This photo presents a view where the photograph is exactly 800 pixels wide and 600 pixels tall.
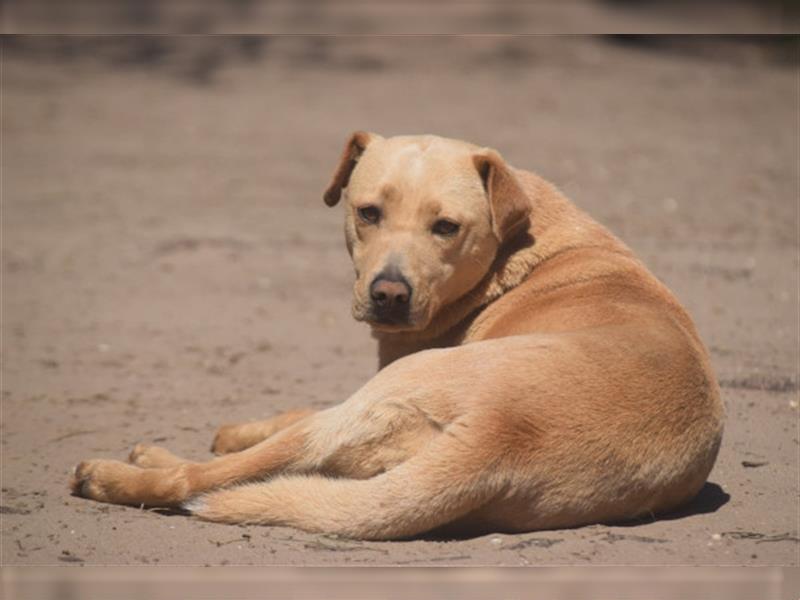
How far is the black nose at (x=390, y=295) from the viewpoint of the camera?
3791mm

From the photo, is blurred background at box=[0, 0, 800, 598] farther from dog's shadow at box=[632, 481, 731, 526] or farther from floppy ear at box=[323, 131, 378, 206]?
floppy ear at box=[323, 131, 378, 206]

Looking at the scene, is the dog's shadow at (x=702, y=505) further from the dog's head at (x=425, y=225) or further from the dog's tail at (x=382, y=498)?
the dog's head at (x=425, y=225)

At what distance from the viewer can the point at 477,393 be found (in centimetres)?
315

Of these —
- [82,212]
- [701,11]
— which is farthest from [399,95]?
[701,11]

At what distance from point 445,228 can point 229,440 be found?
1.28 m

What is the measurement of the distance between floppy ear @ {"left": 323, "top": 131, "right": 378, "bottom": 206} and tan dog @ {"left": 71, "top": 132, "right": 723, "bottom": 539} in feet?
0.07

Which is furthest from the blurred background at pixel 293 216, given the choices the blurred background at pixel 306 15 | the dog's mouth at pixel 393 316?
the dog's mouth at pixel 393 316

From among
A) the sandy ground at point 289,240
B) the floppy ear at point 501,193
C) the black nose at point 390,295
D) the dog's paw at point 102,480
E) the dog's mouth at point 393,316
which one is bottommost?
the sandy ground at point 289,240

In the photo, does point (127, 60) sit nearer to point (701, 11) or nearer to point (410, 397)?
point (410, 397)

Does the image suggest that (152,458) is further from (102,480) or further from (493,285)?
(493,285)

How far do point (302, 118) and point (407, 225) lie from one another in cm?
870

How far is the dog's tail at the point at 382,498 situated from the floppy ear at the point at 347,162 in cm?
139

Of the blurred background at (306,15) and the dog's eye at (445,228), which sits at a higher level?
the blurred background at (306,15)

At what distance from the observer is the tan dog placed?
3.12 meters
